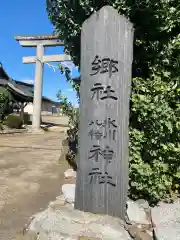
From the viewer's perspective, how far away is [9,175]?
6262 millimetres

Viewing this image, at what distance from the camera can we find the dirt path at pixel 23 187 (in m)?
3.88

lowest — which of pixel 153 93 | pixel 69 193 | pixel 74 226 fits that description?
pixel 74 226

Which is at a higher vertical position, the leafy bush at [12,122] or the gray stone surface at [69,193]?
the leafy bush at [12,122]

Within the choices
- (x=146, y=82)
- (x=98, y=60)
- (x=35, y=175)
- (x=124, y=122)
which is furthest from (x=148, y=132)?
(x=35, y=175)

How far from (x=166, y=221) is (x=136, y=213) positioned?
41 centimetres

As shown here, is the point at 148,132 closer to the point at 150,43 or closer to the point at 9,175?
the point at 150,43

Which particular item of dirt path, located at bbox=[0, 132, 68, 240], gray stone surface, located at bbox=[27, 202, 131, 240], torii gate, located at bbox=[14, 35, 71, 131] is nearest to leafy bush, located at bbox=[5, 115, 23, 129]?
torii gate, located at bbox=[14, 35, 71, 131]

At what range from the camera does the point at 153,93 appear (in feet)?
13.0

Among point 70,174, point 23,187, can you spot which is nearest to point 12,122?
point 70,174

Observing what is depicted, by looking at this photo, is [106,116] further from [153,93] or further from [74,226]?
[74,226]

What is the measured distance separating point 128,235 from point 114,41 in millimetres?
2580

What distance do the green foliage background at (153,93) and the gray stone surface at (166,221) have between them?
19cm

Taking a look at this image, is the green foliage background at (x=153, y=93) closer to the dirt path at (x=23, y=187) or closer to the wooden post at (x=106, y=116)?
the wooden post at (x=106, y=116)

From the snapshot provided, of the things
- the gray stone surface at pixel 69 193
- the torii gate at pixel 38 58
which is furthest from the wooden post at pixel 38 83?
the gray stone surface at pixel 69 193
